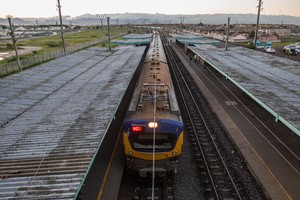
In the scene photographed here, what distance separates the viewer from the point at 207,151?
15.3 m

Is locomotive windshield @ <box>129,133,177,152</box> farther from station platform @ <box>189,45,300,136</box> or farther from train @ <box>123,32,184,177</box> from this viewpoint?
station platform @ <box>189,45,300,136</box>

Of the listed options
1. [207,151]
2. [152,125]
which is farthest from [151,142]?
[207,151]

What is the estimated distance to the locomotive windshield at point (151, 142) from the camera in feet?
36.2

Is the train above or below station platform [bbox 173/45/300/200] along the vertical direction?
above

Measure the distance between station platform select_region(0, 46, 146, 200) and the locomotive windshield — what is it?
67.1 inches

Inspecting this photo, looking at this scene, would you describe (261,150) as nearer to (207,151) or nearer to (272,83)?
(207,151)

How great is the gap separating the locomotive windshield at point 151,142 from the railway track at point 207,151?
3.08m

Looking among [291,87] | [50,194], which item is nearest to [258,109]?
[291,87]

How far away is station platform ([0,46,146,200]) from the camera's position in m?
8.60

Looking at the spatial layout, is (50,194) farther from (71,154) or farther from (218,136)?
(218,136)

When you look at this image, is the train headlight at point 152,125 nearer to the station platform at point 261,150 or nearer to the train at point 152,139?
the train at point 152,139

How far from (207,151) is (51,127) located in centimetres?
952

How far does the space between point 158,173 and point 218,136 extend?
7268mm

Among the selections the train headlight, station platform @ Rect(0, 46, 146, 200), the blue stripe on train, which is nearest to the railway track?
the blue stripe on train
